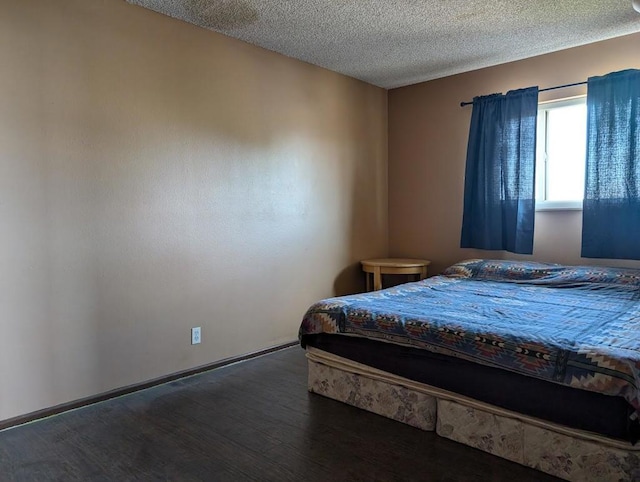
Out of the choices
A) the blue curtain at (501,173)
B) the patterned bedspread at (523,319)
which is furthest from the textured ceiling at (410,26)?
the patterned bedspread at (523,319)

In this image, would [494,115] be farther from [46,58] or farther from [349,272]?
[46,58]

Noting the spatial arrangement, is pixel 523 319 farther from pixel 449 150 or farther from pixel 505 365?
pixel 449 150

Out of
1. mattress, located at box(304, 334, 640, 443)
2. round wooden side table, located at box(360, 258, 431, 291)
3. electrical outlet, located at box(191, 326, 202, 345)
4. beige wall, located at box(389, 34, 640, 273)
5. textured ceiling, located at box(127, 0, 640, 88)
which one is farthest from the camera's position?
round wooden side table, located at box(360, 258, 431, 291)

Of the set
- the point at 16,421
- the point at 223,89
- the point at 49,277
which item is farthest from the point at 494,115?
→ the point at 16,421

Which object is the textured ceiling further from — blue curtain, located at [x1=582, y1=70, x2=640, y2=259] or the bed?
the bed

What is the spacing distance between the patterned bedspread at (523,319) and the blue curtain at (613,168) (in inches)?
10.2

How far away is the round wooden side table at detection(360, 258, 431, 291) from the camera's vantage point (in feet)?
13.4

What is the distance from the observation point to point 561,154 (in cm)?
375

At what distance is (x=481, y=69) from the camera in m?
4.08

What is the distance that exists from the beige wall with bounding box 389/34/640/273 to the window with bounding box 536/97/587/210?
9 centimetres

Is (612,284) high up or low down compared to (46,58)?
down

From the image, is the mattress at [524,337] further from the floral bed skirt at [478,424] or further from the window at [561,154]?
the window at [561,154]

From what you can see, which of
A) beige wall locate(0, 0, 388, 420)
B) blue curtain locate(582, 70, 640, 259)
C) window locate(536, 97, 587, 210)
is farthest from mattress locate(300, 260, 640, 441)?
beige wall locate(0, 0, 388, 420)

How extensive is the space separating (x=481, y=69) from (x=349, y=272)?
216 centimetres
